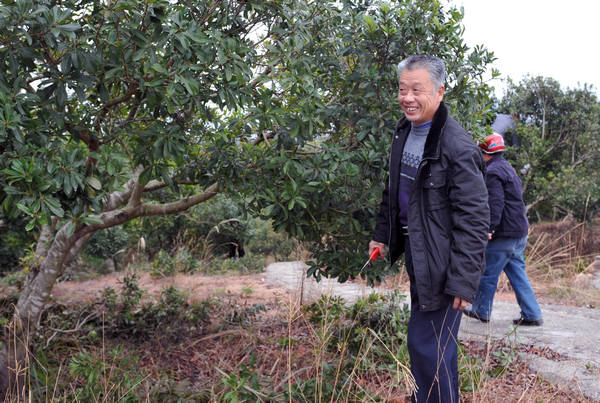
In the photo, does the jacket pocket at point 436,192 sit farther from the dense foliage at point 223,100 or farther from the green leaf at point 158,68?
the green leaf at point 158,68

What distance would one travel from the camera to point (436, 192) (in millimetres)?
2494

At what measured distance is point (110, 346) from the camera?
4.86 m

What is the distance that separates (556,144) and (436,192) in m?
10.6

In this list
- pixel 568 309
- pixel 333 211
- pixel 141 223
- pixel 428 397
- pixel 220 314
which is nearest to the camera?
pixel 428 397

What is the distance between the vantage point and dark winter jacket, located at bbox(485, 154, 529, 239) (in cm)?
463

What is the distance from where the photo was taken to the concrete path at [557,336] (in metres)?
3.61

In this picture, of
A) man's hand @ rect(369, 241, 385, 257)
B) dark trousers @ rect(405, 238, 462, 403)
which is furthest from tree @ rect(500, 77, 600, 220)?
dark trousers @ rect(405, 238, 462, 403)

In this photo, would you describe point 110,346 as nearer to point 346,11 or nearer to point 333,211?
point 333,211

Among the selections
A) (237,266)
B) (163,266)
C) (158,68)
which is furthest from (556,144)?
(158,68)

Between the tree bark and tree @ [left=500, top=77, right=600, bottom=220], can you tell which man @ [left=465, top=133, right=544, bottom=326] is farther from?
tree @ [left=500, top=77, right=600, bottom=220]

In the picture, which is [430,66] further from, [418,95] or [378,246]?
[378,246]

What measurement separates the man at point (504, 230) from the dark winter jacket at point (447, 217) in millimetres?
2217

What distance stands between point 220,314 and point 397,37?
12.6ft

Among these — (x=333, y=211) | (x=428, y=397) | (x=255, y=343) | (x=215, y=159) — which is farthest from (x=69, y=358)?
(x=428, y=397)
